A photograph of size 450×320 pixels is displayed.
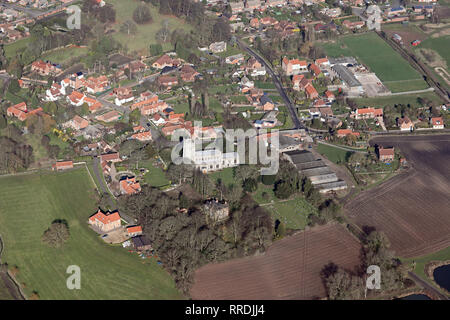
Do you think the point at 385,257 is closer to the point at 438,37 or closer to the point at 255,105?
the point at 255,105

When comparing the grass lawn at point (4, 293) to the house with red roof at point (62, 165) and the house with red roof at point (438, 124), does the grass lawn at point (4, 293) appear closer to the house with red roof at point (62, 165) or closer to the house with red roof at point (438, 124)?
the house with red roof at point (62, 165)

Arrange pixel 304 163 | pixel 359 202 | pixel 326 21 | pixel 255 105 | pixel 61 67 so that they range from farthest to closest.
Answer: pixel 326 21 → pixel 61 67 → pixel 255 105 → pixel 304 163 → pixel 359 202

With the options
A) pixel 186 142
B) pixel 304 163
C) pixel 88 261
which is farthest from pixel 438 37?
pixel 88 261

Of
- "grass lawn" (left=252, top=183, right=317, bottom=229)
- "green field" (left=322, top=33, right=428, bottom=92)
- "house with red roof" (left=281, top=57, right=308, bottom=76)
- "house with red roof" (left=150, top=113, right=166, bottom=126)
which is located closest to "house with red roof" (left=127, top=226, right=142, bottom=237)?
"grass lawn" (left=252, top=183, right=317, bottom=229)

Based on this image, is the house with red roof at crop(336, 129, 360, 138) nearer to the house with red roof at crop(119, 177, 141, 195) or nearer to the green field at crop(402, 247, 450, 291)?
the green field at crop(402, 247, 450, 291)

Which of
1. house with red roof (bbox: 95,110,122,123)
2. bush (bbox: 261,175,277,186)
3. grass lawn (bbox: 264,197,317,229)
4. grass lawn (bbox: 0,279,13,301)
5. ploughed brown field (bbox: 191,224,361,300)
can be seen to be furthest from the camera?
house with red roof (bbox: 95,110,122,123)

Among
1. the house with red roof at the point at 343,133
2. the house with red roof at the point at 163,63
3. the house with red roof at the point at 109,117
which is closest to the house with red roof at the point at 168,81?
the house with red roof at the point at 163,63
